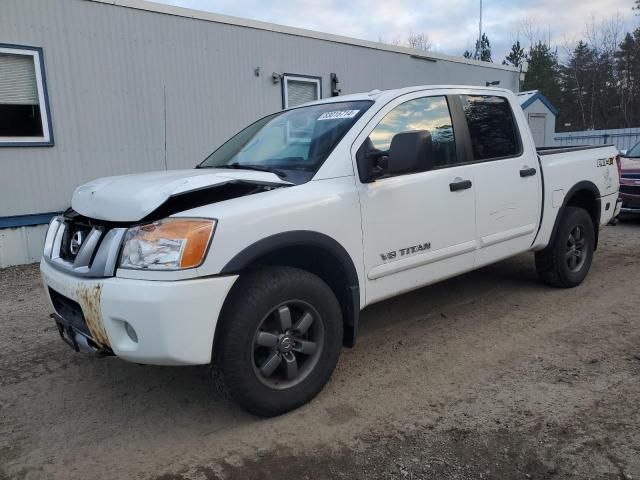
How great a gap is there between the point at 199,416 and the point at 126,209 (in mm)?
1303

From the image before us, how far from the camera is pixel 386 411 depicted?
9.74 ft

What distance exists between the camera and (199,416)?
3012 millimetres

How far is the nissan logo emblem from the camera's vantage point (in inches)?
116

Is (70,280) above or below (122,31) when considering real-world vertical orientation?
below

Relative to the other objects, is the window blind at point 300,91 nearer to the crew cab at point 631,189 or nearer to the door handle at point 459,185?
the crew cab at point 631,189

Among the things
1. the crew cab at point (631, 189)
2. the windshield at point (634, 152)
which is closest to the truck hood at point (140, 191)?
the crew cab at point (631, 189)

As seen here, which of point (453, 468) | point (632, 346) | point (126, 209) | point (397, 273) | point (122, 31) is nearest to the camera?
point (453, 468)

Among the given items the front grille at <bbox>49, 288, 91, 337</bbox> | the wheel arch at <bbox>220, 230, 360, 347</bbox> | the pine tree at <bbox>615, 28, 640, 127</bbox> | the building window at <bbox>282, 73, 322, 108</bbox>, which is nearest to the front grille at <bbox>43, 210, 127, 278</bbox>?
the front grille at <bbox>49, 288, 91, 337</bbox>

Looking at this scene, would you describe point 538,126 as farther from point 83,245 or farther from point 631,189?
point 83,245

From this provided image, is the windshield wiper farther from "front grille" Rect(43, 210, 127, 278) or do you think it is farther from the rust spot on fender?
the rust spot on fender

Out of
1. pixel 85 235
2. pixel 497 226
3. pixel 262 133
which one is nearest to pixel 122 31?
pixel 262 133

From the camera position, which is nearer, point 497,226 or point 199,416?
point 199,416

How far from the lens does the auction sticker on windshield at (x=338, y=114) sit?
3.48m

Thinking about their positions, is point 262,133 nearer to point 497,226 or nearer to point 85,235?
point 85,235
